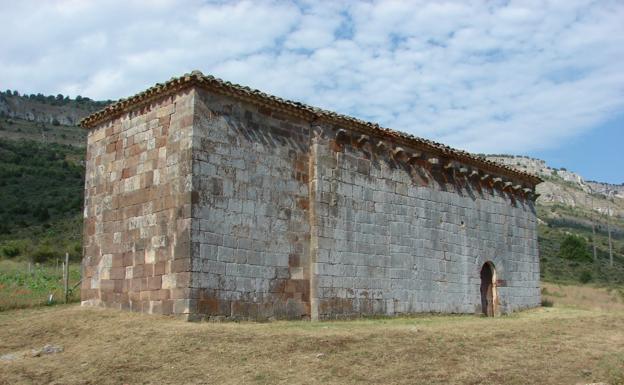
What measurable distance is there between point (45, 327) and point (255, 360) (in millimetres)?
5108

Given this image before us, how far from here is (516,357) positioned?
11.8m

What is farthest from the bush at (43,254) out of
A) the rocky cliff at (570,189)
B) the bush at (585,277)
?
the rocky cliff at (570,189)

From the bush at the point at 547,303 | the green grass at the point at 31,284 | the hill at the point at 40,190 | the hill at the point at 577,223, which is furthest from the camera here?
the hill at the point at 577,223

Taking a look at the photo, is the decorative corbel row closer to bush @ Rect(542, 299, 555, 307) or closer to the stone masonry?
the stone masonry

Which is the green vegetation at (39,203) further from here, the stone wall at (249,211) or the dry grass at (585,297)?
the dry grass at (585,297)

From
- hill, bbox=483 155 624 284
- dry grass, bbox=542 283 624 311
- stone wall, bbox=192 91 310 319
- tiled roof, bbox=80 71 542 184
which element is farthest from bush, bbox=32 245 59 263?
dry grass, bbox=542 283 624 311

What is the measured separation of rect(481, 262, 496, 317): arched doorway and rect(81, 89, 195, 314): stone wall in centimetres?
1060

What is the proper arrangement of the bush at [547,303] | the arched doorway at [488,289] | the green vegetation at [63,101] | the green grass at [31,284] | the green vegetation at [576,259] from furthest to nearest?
the green vegetation at [63,101]
the green vegetation at [576,259]
the bush at [547,303]
the arched doorway at [488,289]
the green grass at [31,284]

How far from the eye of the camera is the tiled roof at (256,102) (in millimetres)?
13742

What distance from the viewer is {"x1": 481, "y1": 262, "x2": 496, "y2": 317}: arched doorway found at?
20250 millimetres

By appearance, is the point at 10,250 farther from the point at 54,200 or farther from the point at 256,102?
the point at 256,102

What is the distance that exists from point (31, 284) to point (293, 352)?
14284mm

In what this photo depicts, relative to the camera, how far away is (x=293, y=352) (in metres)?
11.2

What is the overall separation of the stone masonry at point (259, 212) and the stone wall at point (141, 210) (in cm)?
4
